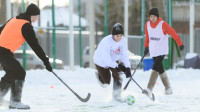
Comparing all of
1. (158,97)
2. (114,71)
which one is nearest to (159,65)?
(158,97)

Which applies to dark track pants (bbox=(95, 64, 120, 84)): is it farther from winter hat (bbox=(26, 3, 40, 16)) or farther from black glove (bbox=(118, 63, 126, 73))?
winter hat (bbox=(26, 3, 40, 16))

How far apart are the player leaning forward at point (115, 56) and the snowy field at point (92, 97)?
430mm

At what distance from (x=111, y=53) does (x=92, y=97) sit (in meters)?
1.20

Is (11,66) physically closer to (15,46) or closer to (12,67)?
(12,67)

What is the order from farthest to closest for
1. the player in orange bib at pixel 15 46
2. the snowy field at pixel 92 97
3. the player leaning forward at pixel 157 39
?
the player leaning forward at pixel 157 39, the snowy field at pixel 92 97, the player in orange bib at pixel 15 46

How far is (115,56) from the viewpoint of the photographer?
773 centimetres

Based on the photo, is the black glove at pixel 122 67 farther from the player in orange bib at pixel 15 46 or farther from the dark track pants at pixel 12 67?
the dark track pants at pixel 12 67

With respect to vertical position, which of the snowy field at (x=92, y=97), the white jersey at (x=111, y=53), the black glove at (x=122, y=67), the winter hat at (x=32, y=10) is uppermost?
the winter hat at (x=32, y=10)

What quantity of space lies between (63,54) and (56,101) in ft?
26.6

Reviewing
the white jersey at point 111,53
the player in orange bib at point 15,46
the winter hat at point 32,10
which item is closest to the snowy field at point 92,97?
the player in orange bib at point 15,46

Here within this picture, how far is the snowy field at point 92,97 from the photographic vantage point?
7.10 m

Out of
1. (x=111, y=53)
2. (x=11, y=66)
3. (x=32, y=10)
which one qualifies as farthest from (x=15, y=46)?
(x=111, y=53)

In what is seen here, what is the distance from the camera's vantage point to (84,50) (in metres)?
21.0

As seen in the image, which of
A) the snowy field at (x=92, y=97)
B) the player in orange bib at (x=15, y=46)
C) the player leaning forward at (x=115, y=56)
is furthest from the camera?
the player leaning forward at (x=115, y=56)
